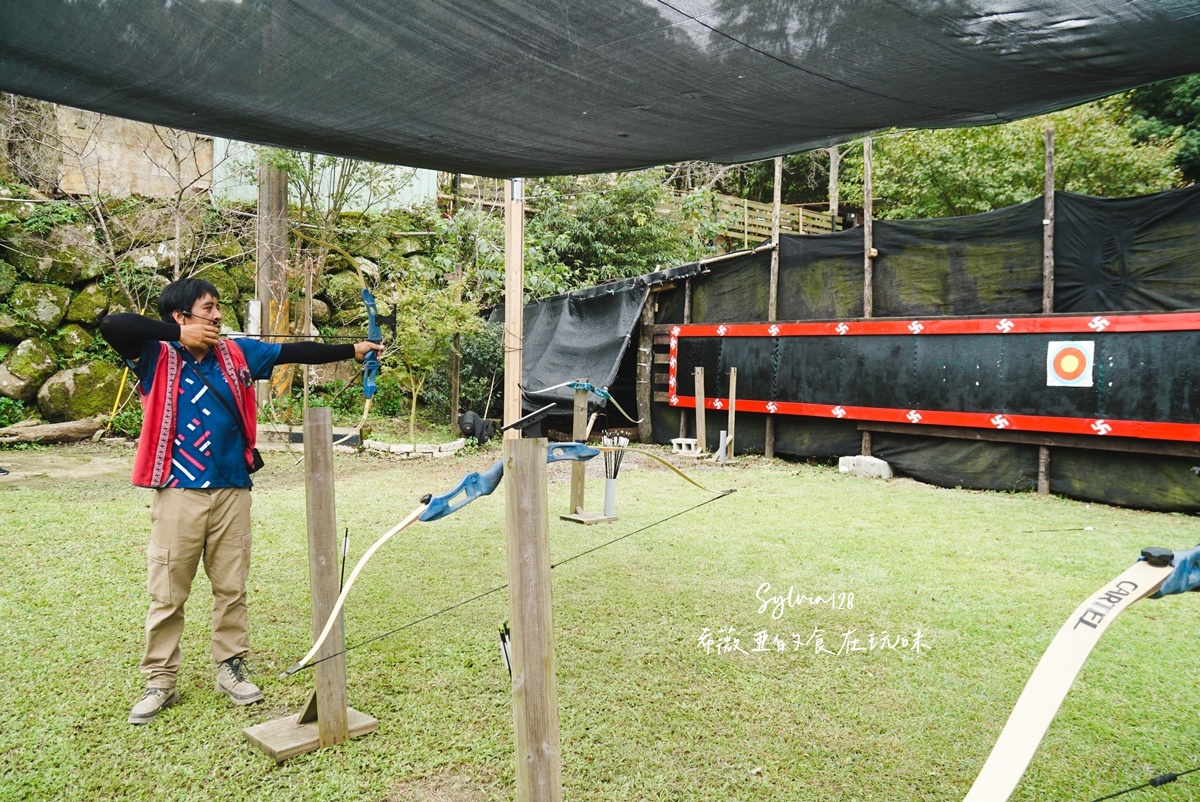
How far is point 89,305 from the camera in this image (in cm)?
994

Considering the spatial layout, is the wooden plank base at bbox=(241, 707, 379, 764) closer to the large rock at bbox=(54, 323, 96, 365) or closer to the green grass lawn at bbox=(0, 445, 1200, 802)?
the green grass lawn at bbox=(0, 445, 1200, 802)

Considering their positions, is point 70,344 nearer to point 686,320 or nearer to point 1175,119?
point 686,320

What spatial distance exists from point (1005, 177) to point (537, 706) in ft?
45.2

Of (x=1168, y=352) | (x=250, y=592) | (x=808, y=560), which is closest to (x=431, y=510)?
(x=250, y=592)

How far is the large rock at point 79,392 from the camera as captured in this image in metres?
9.12

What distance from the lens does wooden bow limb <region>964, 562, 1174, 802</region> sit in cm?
123

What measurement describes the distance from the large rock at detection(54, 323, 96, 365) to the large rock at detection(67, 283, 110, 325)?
0.17 metres

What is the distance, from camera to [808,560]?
4.64 m

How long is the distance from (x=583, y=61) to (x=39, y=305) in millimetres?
9769

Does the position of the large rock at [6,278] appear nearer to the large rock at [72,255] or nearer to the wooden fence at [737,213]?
the large rock at [72,255]

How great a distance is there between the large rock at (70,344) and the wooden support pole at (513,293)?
603 centimetres

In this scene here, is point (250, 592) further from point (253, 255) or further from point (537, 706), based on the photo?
point (253, 255)

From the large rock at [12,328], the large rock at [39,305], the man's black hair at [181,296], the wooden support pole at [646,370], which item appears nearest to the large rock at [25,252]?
the large rock at [39,305]

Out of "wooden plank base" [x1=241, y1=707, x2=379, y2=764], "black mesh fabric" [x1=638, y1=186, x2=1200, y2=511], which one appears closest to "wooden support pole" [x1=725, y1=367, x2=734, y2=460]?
"black mesh fabric" [x1=638, y1=186, x2=1200, y2=511]
